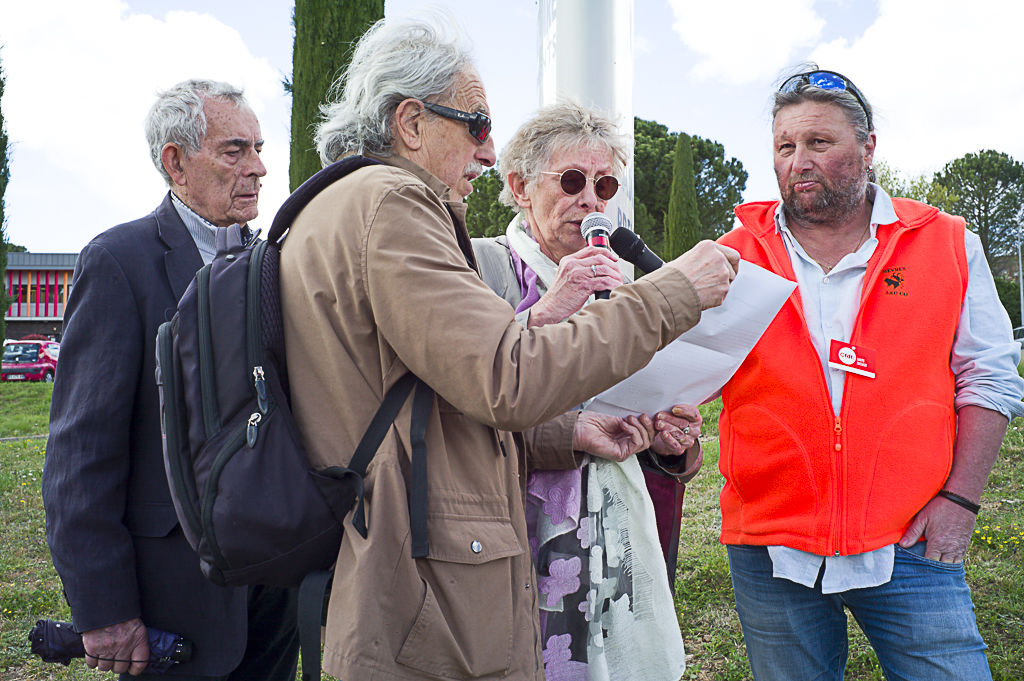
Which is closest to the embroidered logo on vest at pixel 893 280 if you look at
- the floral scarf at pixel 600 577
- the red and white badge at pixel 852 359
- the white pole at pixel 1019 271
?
the red and white badge at pixel 852 359

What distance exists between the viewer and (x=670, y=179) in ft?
105

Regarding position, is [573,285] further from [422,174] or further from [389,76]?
[389,76]

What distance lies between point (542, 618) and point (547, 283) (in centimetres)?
106

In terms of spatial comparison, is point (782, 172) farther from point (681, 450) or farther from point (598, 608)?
point (598, 608)

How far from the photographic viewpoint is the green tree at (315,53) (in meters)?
7.21

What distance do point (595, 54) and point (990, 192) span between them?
5616cm

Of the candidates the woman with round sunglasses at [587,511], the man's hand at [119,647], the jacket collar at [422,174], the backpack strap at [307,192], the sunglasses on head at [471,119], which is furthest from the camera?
the woman with round sunglasses at [587,511]

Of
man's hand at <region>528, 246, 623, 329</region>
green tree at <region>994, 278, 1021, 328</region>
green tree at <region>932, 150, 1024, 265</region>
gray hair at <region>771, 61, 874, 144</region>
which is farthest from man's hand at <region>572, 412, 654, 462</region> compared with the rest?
green tree at <region>932, 150, 1024, 265</region>

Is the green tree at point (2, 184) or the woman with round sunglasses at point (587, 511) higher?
the green tree at point (2, 184)

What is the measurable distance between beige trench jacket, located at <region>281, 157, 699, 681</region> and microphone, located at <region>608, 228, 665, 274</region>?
2.03 ft

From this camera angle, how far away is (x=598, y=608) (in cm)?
213

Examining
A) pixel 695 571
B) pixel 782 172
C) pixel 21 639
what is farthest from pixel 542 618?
pixel 21 639

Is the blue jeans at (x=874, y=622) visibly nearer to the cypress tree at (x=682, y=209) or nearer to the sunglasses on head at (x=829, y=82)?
the sunglasses on head at (x=829, y=82)

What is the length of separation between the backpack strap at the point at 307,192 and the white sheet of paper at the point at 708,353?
3.27 feet
